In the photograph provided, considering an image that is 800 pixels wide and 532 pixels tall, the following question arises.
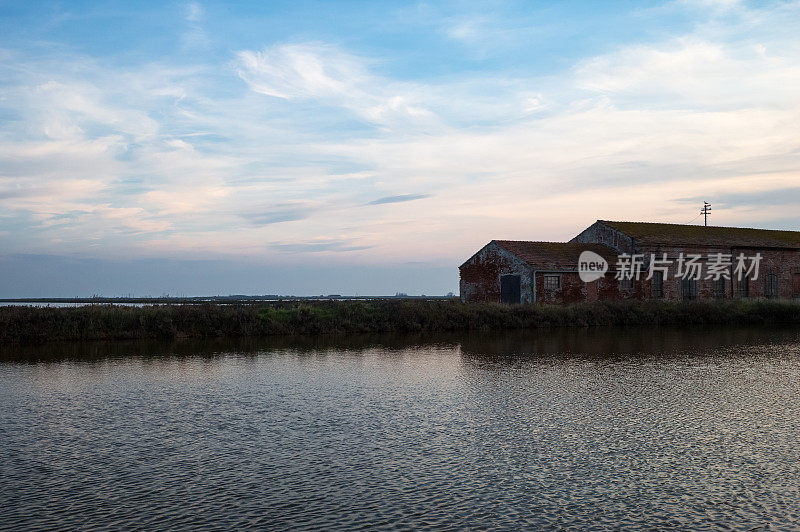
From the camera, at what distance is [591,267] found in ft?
135

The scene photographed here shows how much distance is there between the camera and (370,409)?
1016cm

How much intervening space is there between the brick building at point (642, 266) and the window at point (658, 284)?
0.06m

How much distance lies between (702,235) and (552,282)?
1588cm

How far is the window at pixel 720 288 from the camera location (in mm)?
45912

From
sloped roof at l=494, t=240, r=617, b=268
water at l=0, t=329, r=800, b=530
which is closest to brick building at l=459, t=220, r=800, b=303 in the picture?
sloped roof at l=494, t=240, r=617, b=268

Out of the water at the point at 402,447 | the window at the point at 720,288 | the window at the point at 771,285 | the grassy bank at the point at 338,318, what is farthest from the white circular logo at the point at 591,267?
the water at the point at 402,447

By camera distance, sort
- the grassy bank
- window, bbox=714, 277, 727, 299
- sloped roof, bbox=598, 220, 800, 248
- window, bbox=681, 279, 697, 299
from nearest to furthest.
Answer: the grassy bank → window, bbox=681, 279, 697, 299 → sloped roof, bbox=598, 220, 800, 248 → window, bbox=714, 277, 727, 299

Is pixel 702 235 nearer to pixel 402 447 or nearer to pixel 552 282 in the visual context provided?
pixel 552 282

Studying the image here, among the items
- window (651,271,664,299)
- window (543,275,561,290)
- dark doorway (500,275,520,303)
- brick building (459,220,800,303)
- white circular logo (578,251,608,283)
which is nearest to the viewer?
window (543,275,561,290)

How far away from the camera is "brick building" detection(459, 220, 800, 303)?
3981 cm

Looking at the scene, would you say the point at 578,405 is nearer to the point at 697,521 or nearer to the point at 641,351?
the point at 697,521

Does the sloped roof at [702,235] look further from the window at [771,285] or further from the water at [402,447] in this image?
the water at [402,447]

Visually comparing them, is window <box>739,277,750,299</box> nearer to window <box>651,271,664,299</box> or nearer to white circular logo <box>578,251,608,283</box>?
window <box>651,271,664,299</box>

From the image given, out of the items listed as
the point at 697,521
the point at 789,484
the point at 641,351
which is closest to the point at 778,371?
the point at 641,351
